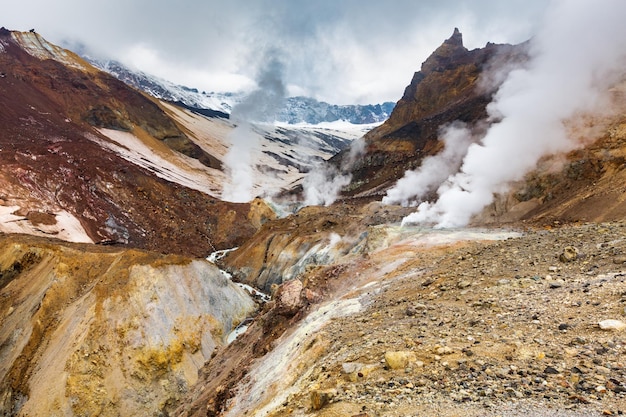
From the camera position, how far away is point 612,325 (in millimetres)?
6035

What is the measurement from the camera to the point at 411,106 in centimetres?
8288

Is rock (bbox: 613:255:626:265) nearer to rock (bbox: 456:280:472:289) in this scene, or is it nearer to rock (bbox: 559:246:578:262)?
rock (bbox: 559:246:578:262)

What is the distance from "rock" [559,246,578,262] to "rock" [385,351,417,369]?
6.14m

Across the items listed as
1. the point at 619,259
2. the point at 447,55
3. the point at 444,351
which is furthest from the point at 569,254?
the point at 447,55

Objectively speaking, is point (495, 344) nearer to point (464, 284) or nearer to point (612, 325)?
point (612, 325)

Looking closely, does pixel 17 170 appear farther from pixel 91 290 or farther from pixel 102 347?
pixel 102 347

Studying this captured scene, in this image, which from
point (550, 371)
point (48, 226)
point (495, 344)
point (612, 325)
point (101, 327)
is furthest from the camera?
point (48, 226)

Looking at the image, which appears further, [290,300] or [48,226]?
[48,226]

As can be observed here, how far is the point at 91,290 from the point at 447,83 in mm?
76146

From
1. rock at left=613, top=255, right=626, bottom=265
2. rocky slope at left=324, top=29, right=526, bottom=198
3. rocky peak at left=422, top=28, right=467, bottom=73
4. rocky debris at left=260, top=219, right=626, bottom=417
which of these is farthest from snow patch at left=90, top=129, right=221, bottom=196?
rock at left=613, top=255, right=626, bottom=265

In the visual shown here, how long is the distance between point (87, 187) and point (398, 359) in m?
49.4

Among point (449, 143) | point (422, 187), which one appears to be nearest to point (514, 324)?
point (422, 187)

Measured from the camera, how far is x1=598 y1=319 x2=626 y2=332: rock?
5956 millimetres

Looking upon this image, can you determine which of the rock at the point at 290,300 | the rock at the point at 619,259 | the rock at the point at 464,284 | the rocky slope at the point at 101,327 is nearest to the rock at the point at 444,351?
the rock at the point at 464,284
